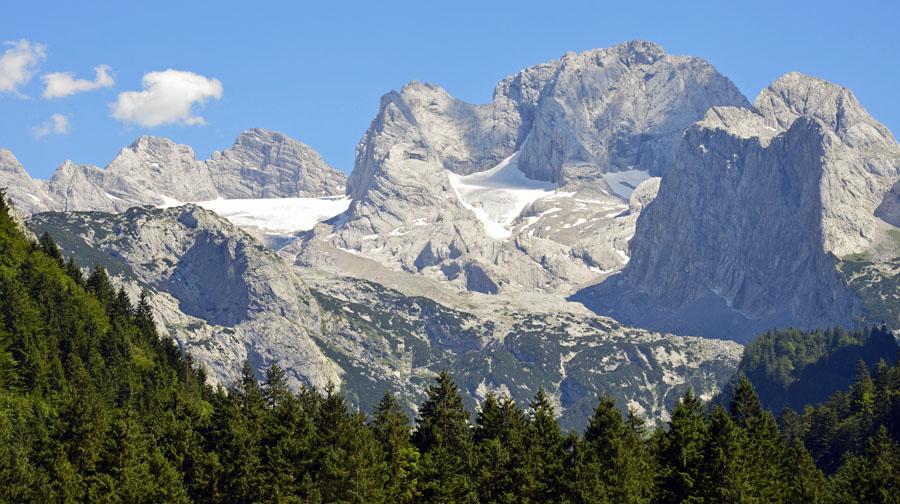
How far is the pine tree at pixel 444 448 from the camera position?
5138 inches

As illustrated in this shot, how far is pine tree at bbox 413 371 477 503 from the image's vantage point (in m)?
130

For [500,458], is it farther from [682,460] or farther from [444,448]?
[682,460]

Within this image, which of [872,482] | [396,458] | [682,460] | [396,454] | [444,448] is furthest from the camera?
[872,482]

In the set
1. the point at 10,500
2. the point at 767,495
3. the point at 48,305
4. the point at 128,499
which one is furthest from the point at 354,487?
the point at 48,305

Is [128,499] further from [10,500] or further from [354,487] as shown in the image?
[354,487]

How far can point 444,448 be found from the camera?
A: 14262 centimetres

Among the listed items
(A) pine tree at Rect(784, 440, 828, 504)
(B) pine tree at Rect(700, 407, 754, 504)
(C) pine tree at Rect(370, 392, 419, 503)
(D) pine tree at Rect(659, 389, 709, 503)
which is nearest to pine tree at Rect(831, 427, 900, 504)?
(A) pine tree at Rect(784, 440, 828, 504)

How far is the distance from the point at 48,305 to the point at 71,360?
1585 centimetres

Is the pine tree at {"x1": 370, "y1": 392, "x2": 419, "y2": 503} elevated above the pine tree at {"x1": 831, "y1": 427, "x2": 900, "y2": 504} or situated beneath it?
situated beneath

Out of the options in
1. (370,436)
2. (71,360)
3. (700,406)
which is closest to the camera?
(370,436)

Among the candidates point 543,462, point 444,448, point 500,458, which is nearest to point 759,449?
point 543,462

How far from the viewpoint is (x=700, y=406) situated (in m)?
157

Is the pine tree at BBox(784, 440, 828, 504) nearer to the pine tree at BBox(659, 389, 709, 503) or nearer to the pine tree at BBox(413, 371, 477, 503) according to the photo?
the pine tree at BBox(659, 389, 709, 503)

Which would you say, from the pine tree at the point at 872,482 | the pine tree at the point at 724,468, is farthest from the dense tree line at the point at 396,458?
the pine tree at the point at 872,482
